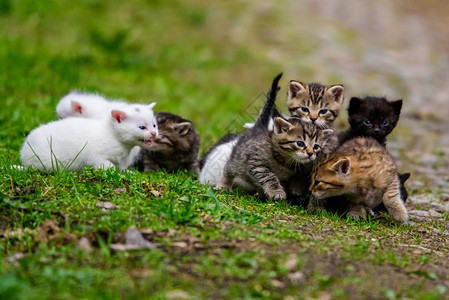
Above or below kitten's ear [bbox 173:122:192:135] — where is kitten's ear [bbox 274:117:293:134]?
above

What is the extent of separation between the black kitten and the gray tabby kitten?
0.62m

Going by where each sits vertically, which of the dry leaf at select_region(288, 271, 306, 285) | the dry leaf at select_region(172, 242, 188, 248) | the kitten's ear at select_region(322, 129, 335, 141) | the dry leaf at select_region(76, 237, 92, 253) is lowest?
the dry leaf at select_region(76, 237, 92, 253)

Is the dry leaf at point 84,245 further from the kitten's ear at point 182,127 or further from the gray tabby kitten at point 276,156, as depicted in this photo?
the kitten's ear at point 182,127

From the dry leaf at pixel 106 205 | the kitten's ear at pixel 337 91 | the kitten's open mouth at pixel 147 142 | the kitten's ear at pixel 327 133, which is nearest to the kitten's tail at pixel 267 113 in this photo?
the kitten's ear at pixel 337 91

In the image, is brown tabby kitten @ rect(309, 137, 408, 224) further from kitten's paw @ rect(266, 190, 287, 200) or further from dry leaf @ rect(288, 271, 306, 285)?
dry leaf @ rect(288, 271, 306, 285)

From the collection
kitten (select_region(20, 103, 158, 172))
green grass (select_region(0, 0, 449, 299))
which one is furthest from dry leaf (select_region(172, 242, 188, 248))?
kitten (select_region(20, 103, 158, 172))

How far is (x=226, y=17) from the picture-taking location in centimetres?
1773

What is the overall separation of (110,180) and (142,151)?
1.76 metres

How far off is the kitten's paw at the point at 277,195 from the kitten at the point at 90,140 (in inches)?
58.8

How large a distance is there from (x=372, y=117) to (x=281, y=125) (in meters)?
1.27

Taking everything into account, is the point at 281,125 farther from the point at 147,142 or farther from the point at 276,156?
the point at 147,142

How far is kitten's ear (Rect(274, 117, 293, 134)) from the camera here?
19.2ft

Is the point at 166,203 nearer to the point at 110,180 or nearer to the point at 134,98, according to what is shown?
the point at 110,180

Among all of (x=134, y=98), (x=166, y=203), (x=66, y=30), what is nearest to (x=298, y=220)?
(x=166, y=203)
